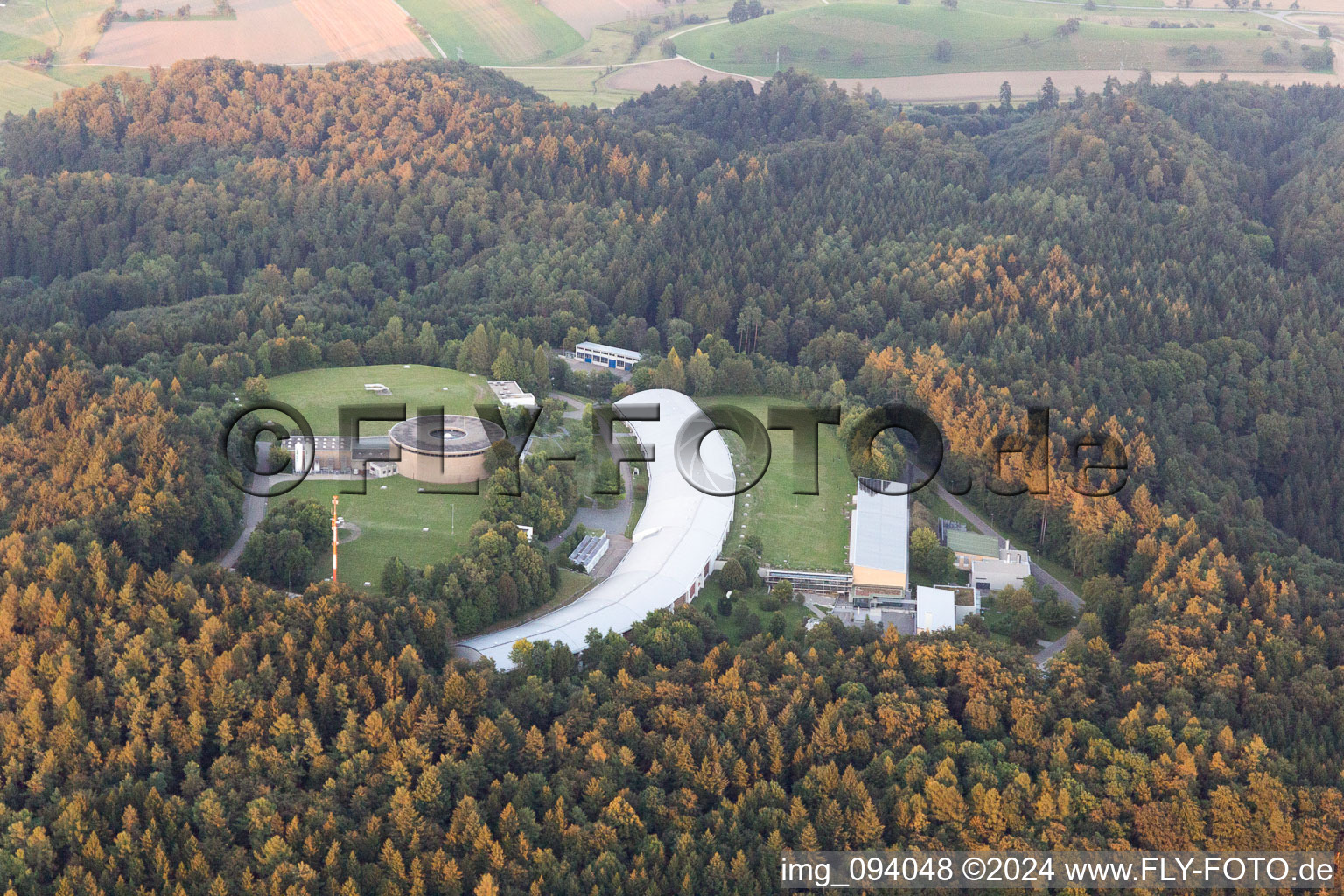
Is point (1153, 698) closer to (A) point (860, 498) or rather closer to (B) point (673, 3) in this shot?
(A) point (860, 498)

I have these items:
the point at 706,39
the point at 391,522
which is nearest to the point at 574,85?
the point at 706,39

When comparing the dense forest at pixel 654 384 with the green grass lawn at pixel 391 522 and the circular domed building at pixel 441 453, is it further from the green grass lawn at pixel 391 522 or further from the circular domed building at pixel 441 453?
the circular domed building at pixel 441 453

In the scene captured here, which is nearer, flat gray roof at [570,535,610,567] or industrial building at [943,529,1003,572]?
flat gray roof at [570,535,610,567]

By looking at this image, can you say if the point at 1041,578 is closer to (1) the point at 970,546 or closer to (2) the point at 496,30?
(1) the point at 970,546

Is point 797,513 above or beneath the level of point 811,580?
above

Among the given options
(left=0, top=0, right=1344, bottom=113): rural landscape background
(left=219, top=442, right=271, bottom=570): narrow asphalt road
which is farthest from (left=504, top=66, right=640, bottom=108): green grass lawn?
(left=219, top=442, right=271, bottom=570): narrow asphalt road

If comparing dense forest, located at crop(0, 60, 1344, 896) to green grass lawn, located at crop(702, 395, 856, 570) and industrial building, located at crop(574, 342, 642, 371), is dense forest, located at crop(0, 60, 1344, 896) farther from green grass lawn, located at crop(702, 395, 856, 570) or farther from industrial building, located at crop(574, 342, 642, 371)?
green grass lawn, located at crop(702, 395, 856, 570)

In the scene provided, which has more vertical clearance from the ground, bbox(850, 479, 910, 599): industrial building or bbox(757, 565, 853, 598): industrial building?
bbox(850, 479, 910, 599): industrial building

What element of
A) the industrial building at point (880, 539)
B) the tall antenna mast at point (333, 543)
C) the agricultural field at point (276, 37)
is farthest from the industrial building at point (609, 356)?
the agricultural field at point (276, 37)
